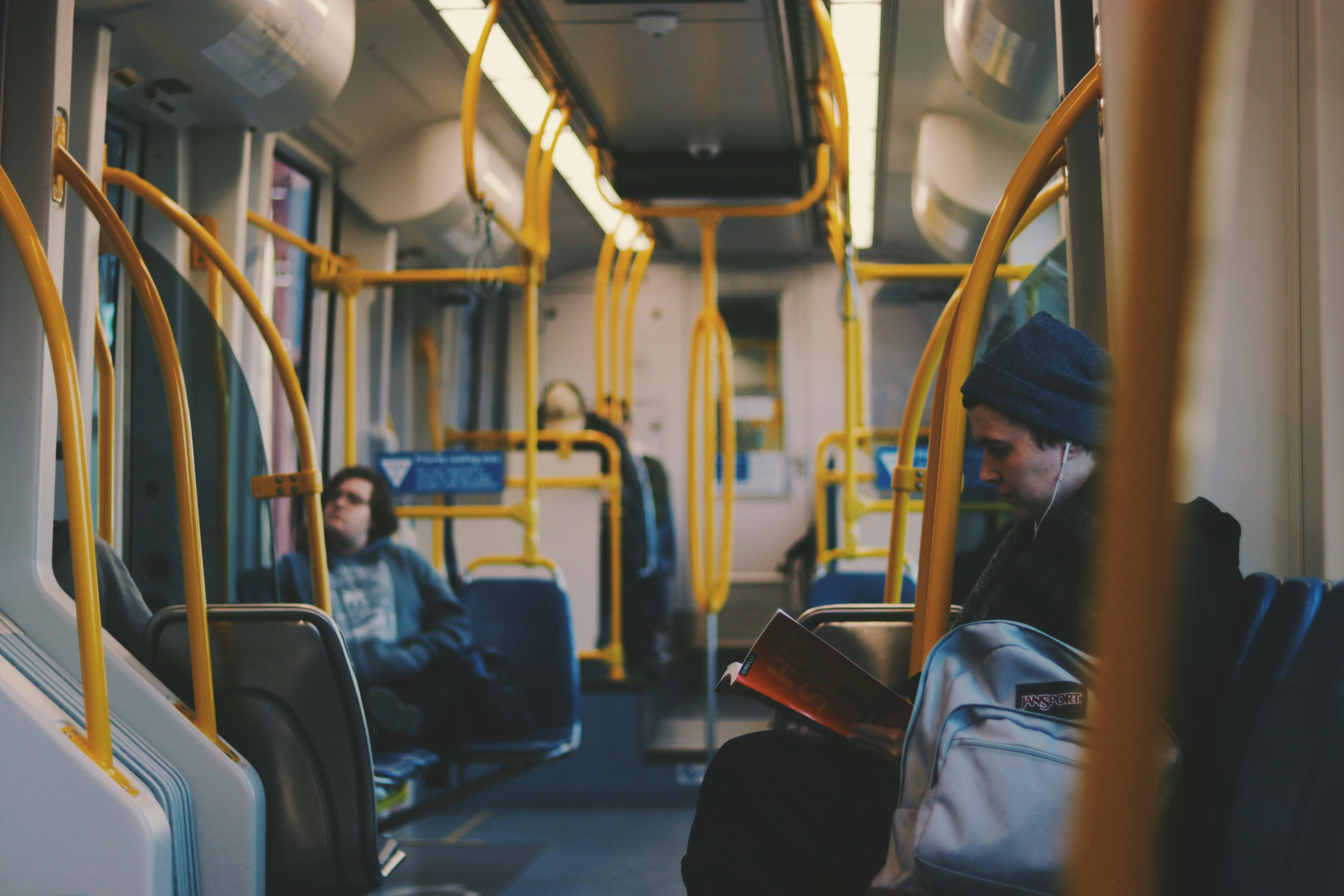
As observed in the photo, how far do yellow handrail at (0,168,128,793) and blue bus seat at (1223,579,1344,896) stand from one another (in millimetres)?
1598

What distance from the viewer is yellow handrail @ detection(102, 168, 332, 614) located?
211 centimetres

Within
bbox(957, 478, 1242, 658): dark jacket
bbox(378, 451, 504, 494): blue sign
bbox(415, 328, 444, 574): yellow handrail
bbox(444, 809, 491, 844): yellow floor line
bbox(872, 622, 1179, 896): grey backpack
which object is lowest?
bbox(444, 809, 491, 844): yellow floor line

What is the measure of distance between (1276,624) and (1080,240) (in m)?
0.86

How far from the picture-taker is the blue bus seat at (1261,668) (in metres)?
1.20

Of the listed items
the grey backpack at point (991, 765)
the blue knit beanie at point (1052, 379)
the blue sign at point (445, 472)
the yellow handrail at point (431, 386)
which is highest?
the yellow handrail at point (431, 386)

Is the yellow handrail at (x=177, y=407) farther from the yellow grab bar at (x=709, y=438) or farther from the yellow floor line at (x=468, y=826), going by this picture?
the yellow grab bar at (x=709, y=438)

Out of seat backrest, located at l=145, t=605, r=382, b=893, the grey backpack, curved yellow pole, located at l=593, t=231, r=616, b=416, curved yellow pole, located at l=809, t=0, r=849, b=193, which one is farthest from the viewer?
curved yellow pole, located at l=593, t=231, r=616, b=416

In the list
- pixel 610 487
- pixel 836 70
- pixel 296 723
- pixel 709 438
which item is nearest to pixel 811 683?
pixel 296 723

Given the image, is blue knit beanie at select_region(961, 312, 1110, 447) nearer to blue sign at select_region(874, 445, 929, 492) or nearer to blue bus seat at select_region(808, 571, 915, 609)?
blue sign at select_region(874, 445, 929, 492)

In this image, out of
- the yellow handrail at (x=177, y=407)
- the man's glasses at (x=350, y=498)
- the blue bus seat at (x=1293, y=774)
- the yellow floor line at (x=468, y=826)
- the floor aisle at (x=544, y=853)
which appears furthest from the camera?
the yellow floor line at (x=468, y=826)

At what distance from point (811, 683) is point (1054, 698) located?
43 cm

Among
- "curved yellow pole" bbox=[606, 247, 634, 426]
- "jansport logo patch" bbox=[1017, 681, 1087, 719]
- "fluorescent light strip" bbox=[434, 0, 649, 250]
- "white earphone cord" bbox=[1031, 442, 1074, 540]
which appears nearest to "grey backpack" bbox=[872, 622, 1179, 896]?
"jansport logo patch" bbox=[1017, 681, 1087, 719]

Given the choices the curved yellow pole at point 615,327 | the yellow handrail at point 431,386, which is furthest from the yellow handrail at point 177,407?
the yellow handrail at point 431,386

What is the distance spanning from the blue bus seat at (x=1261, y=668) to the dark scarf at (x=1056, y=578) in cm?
19
